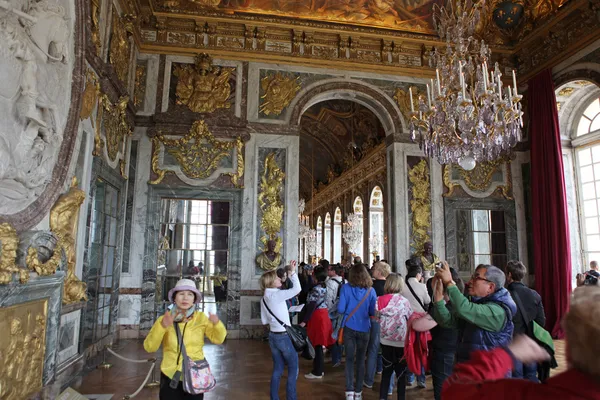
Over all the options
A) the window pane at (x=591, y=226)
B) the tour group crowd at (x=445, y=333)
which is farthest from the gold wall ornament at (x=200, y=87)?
the window pane at (x=591, y=226)

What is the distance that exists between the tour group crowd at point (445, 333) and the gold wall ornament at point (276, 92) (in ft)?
15.9

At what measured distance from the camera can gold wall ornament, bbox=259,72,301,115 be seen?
10.0m

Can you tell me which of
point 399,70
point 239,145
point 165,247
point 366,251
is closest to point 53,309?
point 165,247

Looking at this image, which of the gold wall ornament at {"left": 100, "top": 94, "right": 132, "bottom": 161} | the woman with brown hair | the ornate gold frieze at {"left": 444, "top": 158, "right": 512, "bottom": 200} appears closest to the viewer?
the woman with brown hair

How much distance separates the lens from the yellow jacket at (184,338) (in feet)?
9.68

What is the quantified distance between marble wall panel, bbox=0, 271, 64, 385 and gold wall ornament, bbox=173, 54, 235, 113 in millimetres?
5901

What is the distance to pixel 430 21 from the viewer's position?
35.0 ft

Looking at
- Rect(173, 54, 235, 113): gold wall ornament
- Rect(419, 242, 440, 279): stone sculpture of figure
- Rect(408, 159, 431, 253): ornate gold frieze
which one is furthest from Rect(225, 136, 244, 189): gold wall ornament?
Rect(419, 242, 440, 279): stone sculpture of figure

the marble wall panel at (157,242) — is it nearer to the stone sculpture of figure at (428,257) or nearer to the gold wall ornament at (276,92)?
the gold wall ornament at (276,92)

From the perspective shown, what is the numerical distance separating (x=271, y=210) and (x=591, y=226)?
7.90m

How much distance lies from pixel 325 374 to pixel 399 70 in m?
7.77

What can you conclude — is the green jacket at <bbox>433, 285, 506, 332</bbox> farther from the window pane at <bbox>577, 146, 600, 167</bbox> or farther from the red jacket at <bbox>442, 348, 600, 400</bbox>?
the window pane at <bbox>577, 146, 600, 167</bbox>

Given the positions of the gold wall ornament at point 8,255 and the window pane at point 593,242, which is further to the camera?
the window pane at point 593,242

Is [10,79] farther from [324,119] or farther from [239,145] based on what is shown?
[324,119]
